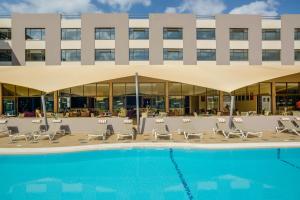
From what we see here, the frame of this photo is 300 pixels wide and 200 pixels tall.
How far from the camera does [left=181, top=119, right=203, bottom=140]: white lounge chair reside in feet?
46.5

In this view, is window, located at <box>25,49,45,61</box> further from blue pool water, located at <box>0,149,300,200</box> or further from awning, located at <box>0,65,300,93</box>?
blue pool water, located at <box>0,149,300,200</box>

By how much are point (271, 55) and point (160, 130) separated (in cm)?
2659

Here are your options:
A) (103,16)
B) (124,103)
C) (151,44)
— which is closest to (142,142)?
(124,103)

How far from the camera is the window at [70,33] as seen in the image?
34.2 meters

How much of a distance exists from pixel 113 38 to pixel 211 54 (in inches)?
475

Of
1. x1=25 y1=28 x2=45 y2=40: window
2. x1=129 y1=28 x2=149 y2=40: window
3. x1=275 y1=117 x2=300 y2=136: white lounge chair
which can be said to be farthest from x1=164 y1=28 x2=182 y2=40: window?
x1=275 y1=117 x2=300 y2=136: white lounge chair

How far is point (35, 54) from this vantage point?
34125 millimetres

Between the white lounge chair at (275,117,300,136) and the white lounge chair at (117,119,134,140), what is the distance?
8.34 m

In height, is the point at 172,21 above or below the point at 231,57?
above

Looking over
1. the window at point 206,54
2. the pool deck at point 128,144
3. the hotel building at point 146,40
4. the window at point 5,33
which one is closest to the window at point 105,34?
→ the hotel building at point 146,40

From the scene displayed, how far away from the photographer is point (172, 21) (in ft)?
115

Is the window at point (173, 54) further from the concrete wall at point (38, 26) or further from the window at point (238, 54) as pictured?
the concrete wall at point (38, 26)

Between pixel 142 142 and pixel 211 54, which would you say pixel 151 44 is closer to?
pixel 211 54

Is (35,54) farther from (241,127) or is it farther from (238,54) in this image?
(241,127)
